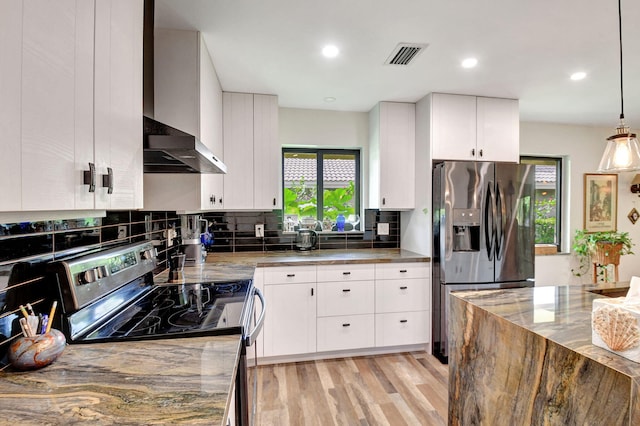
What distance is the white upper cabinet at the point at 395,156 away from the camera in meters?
3.12

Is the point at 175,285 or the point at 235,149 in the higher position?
the point at 235,149

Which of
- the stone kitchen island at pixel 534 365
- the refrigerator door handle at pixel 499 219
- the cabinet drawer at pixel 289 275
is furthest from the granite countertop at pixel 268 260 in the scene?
the stone kitchen island at pixel 534 365

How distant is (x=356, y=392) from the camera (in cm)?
229

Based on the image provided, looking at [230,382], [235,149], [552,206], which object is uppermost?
[235,149]

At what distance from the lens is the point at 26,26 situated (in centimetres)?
62

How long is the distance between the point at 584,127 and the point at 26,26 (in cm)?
506

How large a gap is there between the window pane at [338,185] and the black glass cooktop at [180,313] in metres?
1.78

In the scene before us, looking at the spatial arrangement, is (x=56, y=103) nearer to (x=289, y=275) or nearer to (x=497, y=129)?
(x=289, y=275)

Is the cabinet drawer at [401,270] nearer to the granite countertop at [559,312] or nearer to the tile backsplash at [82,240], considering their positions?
the tile backsplash at [82,240]

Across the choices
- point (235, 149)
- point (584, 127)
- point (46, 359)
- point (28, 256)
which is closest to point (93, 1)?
point (28, 256)

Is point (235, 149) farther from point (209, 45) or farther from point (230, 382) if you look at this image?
point (230, 382)

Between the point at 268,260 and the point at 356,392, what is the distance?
1.20 metres

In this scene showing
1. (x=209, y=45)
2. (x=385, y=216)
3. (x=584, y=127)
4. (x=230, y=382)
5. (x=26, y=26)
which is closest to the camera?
(x=26, y=26)

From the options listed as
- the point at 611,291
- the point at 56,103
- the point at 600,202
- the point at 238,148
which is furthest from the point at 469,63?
the point at 600,202
